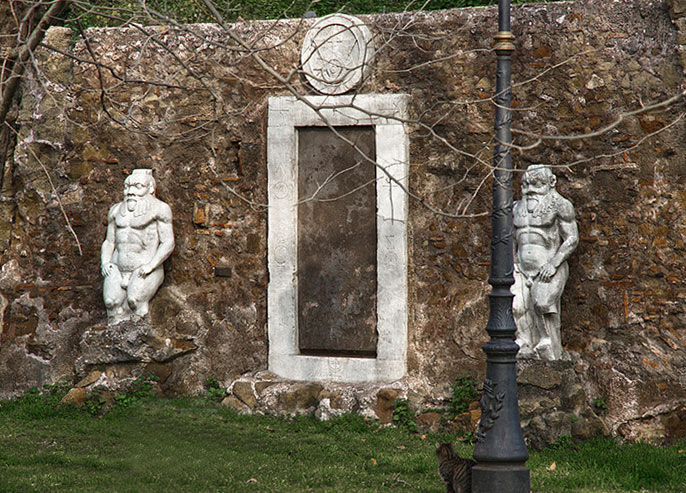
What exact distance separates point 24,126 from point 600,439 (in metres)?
6.18

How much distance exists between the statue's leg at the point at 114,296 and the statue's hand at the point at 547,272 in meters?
3.75

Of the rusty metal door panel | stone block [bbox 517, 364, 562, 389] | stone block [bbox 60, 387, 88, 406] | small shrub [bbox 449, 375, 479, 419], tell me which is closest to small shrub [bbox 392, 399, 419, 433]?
small shrub [bbox 449, 375, 479, 419]

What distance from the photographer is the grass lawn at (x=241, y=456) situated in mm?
6543

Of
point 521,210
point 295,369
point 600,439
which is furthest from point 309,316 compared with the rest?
point 600,439

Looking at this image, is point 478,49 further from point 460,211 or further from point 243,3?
point 243,3

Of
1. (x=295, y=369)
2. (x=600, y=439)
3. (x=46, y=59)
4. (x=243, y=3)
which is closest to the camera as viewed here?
(x=600, y=439)

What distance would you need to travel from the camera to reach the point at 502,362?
5770 millimetres

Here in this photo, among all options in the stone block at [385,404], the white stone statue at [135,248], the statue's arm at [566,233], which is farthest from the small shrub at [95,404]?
the statue's arm at [566,233]

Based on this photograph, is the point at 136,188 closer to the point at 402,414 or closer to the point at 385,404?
the point at 385,404

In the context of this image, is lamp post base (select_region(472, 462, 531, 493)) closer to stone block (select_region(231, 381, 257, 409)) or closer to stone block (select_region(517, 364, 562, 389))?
stone block (select_region(517, 364, 562, 389))

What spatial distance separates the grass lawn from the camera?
6.54m

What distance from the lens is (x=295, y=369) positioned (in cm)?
860

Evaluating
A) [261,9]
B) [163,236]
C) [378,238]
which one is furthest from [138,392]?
[261,9]

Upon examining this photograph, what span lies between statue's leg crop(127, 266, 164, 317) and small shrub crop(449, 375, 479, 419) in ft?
9.47
